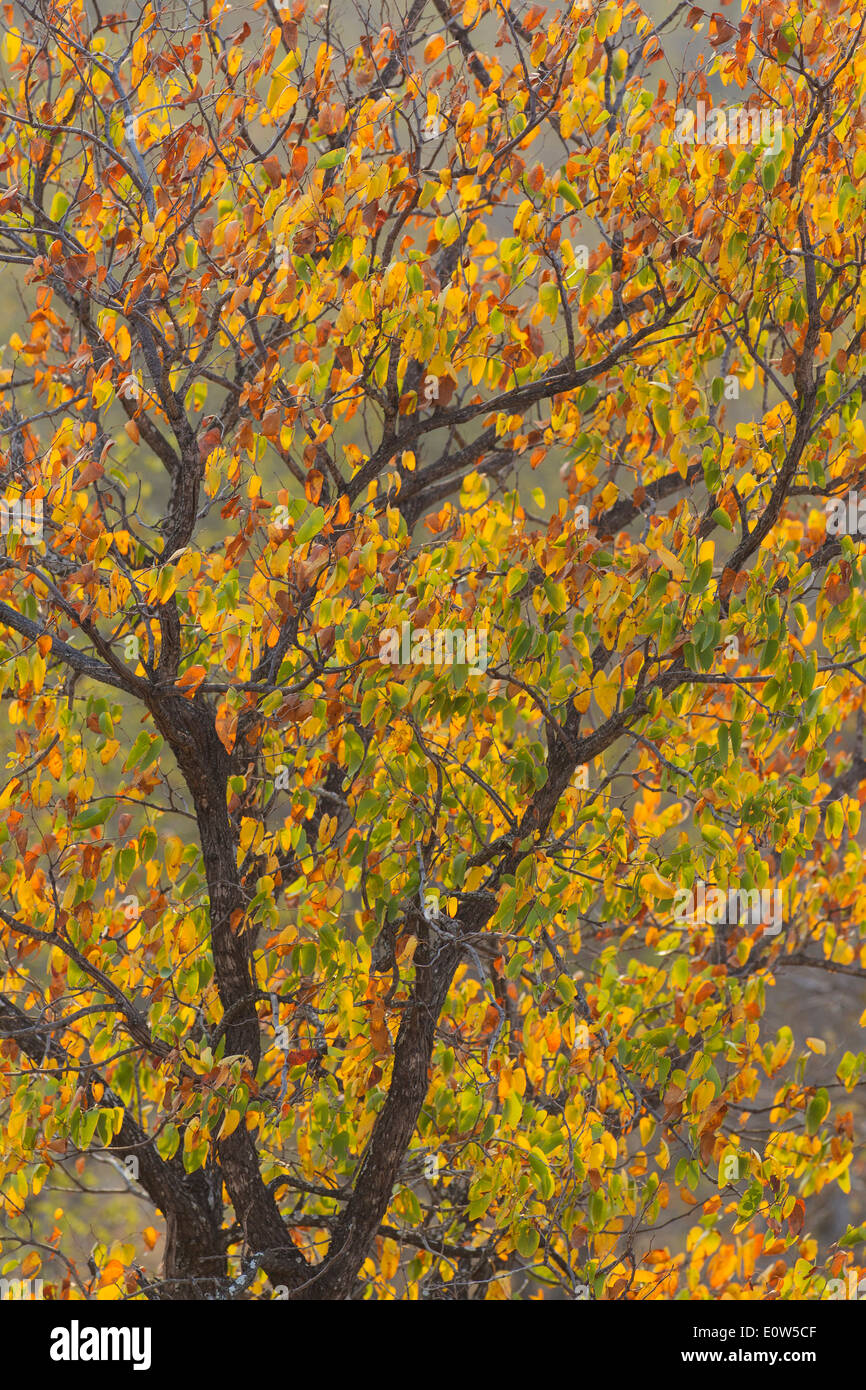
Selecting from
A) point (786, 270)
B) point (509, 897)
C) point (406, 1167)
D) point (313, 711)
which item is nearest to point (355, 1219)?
point (406, 1167)

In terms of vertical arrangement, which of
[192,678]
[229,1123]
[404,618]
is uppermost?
[404,618]

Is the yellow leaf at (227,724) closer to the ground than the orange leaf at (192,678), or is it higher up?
closer to the ground

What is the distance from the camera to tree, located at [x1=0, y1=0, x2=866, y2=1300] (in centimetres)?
421

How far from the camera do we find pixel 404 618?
402 cm

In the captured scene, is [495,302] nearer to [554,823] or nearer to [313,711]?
[313,711]

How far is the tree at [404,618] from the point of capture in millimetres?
4215

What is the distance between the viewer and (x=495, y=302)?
4855 mm

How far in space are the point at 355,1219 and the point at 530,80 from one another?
16.4 feet

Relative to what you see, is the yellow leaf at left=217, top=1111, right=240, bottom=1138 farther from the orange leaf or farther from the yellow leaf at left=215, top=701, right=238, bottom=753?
the orange leaf

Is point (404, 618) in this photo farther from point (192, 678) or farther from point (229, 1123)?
point (229, 1123)

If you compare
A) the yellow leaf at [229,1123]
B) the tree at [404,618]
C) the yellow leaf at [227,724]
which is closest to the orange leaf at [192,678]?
the tree at [404,618]

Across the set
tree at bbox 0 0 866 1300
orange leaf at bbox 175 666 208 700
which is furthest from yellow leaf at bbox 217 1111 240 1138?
orange leaf at bbox 175 666 208 700

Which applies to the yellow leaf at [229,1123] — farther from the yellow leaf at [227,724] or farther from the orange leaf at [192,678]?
the orange leaf at [192,678]

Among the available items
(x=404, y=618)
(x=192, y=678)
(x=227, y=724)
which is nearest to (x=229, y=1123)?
(x=227, y=724)
